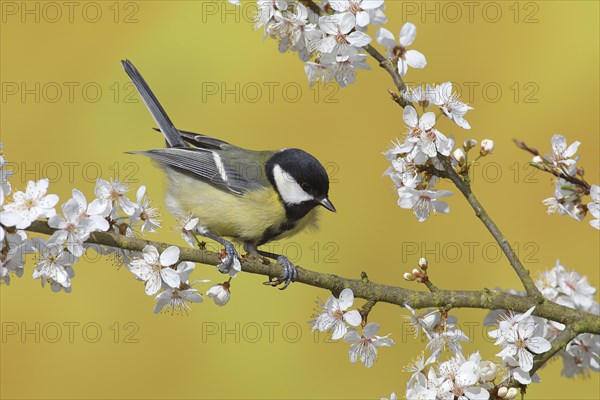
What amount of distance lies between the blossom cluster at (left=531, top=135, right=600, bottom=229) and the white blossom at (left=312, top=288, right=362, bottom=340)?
0.27 m

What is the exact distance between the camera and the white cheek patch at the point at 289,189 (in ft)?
4.20

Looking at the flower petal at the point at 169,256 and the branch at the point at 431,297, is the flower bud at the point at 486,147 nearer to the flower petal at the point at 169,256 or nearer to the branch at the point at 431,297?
the branch at the point at 431,297

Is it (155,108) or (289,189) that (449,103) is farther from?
(155,108)

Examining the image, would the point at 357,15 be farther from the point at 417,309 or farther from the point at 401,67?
the point at 417,309

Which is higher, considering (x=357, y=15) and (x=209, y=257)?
(x=357, y=15)

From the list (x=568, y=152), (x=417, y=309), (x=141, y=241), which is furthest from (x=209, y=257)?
(x=568, y=152)

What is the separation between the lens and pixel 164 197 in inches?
54.6

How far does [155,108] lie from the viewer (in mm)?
1398

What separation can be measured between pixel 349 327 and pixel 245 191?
47cm

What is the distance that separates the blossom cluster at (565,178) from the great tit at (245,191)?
1.46 ft

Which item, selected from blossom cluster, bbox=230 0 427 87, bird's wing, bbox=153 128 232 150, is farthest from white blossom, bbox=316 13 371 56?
bird's wing, bbox=153 128 232 150

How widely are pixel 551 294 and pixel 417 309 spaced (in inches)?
11.8

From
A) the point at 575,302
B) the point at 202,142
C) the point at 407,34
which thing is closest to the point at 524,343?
the point at 575,302

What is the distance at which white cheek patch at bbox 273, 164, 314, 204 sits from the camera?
128 centimetres
